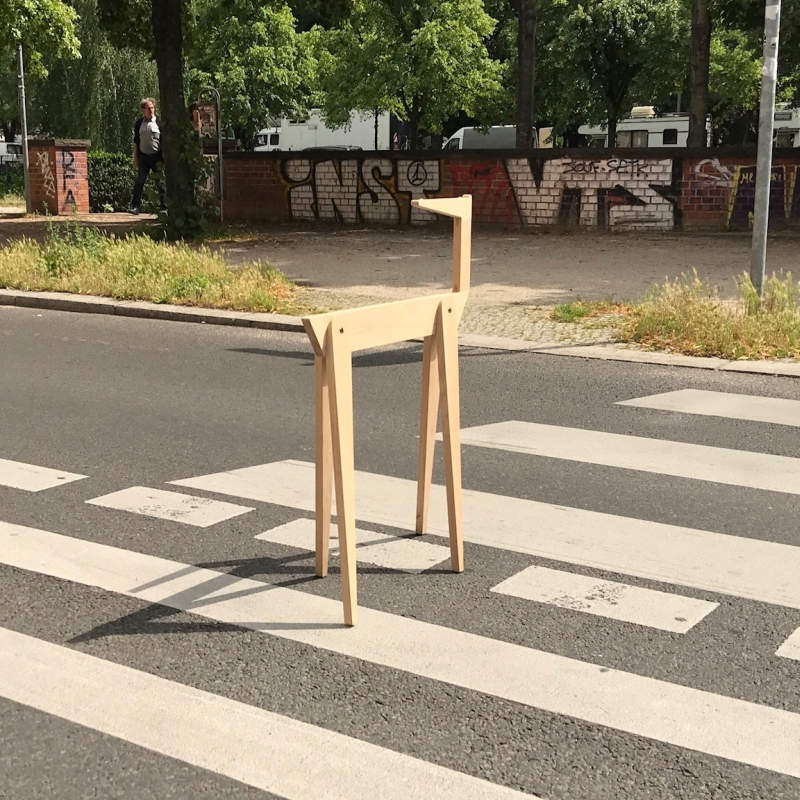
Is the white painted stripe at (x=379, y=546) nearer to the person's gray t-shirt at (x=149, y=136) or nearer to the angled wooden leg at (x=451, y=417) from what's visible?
the angled wooden leg at (x=451, y=417)

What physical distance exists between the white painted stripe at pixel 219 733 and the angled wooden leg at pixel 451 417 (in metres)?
1.33

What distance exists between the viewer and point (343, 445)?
404cm

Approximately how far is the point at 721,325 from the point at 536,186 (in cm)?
1291

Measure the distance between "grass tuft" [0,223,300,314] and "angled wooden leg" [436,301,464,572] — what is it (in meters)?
7.77

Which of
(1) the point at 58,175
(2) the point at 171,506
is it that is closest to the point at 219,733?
(2) the point at 171,506

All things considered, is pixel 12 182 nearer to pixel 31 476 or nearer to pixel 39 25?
pixel 39 25

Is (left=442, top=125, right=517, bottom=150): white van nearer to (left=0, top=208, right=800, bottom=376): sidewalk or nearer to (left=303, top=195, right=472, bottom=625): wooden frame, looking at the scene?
(left=0, top=208, right=800, bottom=376): sidewalk

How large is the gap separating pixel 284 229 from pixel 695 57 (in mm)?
8743

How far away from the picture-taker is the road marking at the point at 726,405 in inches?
300

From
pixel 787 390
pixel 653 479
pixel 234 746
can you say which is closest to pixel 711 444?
pixel 653 479

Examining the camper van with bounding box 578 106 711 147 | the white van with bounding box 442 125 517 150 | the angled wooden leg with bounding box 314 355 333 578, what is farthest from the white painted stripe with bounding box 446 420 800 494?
the white van with bounding box 442 125 517 150

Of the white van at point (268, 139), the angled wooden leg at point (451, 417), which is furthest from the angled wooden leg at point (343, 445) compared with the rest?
the white van at point (268, 139)

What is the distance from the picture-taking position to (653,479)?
610 cm

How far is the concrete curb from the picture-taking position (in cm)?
936
